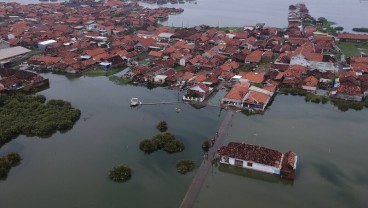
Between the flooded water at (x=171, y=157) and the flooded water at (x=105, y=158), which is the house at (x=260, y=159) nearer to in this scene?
the flooded water at (x=171, y=157)

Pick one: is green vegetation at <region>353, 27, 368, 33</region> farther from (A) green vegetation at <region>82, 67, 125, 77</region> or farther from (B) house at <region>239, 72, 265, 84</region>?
(A) green vegetation at <region>82, 67, 125, 77</region>

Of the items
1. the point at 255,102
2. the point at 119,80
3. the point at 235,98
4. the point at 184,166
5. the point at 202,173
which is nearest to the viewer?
the point at 202,173

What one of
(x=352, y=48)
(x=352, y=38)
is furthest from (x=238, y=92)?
(x=352, y=38)

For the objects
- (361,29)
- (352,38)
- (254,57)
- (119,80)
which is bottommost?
(119,80)

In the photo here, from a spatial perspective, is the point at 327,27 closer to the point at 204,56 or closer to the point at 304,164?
the point at 204,56

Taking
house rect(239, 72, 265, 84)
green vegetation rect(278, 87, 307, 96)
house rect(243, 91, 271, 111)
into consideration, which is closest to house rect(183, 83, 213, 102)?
house rect(243, 91, 271, 111)

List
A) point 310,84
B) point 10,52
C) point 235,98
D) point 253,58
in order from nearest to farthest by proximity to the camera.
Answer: point 235,98 → point 310,84 → point 253,58 → point 10,52
